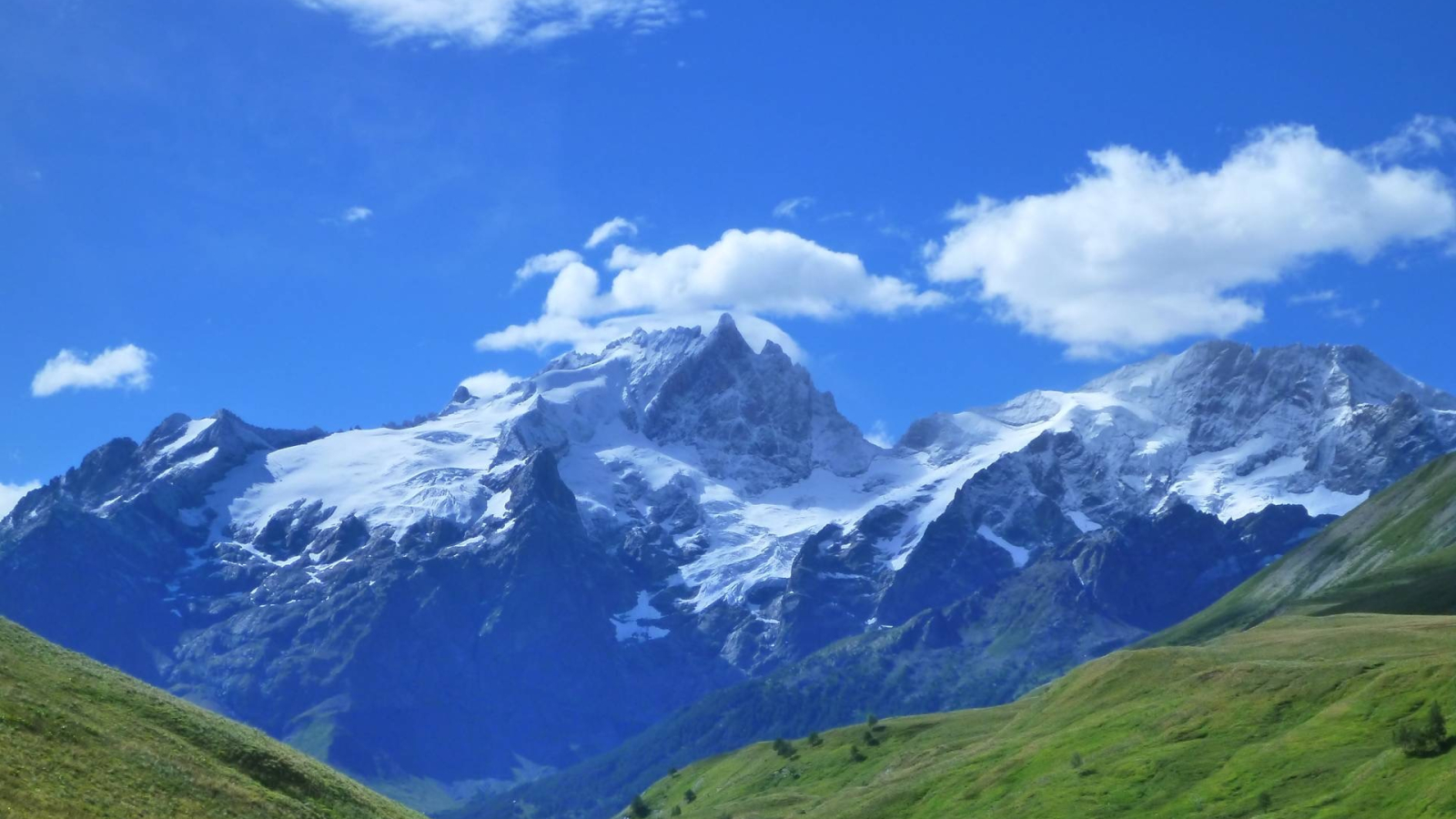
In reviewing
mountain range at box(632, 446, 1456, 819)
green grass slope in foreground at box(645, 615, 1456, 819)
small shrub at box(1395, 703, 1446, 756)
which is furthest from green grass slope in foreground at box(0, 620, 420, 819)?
small shrub at box(1395, 703, 1446, 756)

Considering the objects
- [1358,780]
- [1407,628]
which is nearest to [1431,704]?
[1358,780]

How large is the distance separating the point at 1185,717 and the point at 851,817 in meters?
38.6

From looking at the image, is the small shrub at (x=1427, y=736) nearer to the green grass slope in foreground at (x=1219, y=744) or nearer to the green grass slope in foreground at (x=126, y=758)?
the green grass slope in foreground at (x=1219, y=744)

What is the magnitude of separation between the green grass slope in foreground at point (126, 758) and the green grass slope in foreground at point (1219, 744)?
58838 mm

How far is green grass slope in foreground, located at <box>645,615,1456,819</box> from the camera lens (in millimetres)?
111938

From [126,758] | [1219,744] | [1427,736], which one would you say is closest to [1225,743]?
[1219,744]

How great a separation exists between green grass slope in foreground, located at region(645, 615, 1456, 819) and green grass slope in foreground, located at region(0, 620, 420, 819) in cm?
5884

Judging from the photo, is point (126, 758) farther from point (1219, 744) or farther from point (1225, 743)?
point (1225, 743)

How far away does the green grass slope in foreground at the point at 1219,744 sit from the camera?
11194cm

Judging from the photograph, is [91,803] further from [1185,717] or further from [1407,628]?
[1407,628]

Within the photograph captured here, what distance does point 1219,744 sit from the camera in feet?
434

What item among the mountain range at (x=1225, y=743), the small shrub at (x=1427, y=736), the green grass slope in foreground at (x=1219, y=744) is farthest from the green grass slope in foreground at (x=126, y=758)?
the small shrub at (x=1427, y=736)

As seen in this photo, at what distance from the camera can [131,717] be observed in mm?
93250

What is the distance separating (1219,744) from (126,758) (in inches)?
3333
